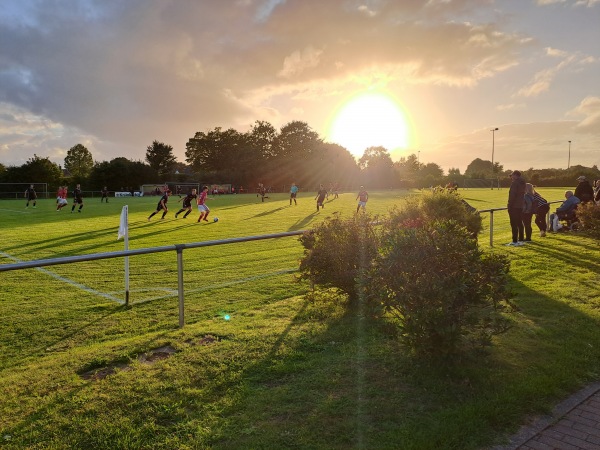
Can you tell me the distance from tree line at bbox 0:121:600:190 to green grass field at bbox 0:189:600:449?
235 ft

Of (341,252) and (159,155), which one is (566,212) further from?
(159,155)

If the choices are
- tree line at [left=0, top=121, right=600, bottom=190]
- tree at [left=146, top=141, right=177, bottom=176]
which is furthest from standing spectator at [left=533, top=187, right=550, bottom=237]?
tree at [left=146, top=141, right=177, bottom=176]

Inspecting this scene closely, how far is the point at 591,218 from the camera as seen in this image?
12188mm

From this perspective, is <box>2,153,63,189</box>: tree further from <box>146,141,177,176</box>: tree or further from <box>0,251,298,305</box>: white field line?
<box>0,251,298,305</box>: white field line

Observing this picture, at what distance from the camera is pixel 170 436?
3.13 meters

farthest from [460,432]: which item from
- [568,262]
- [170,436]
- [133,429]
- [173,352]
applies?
[568,262]

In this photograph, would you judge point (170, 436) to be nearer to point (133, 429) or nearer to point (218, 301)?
point (133, 429)

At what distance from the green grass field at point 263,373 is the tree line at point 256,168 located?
7155 cm

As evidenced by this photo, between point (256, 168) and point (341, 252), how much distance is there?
282 feet

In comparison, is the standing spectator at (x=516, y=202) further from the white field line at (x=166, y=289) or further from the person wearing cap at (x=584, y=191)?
the white field line at (x=166, y=289)

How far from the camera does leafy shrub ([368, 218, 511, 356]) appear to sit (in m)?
3.77

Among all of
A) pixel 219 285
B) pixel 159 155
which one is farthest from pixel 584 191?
pixel 159 155

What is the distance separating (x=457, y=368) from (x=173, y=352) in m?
2.99

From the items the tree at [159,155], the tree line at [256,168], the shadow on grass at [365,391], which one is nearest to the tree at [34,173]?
the tree line at [256,168]
